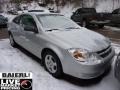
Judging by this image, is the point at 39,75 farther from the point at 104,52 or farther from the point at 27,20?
the point at 27,20

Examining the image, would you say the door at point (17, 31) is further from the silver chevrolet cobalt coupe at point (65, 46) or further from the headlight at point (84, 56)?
A: the headlight at point (84, 56)

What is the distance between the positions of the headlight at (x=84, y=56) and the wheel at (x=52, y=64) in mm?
427

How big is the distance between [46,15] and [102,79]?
7.86 feet

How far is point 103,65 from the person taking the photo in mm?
4230

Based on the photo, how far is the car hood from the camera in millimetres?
4258

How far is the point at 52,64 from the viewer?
461 cm

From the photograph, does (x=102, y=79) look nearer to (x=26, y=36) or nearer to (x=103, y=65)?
(x=103, y=65)

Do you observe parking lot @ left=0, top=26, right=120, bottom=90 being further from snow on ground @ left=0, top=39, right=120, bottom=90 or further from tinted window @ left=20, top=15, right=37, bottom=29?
tinted window @ left=20, top=15, right=37, bottom=29

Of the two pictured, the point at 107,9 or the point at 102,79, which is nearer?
the point at 102,79

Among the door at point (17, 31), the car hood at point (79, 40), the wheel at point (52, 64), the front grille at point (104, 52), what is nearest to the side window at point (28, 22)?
the door at point (17, 31)

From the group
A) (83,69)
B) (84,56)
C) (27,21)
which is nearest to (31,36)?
(27,21)

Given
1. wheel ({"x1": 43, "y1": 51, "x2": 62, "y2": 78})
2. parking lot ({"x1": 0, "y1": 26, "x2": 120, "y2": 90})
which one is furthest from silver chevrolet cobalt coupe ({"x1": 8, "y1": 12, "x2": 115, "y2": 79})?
parking lot ({"x1": 0, "y1": 26, "x2": 120, "y2": 90})

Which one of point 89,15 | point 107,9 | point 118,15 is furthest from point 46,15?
point 107,9

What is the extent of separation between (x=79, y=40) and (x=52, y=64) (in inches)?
32.0
